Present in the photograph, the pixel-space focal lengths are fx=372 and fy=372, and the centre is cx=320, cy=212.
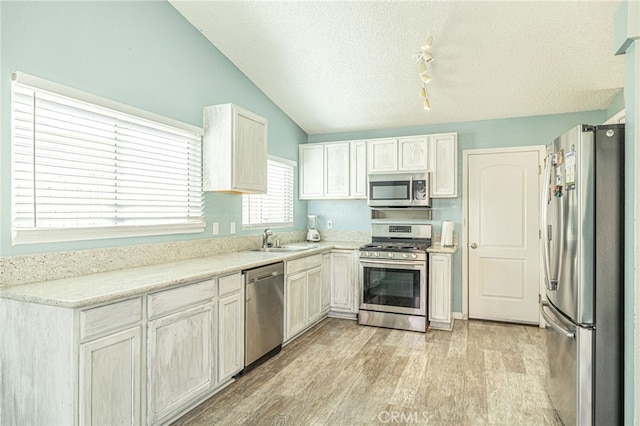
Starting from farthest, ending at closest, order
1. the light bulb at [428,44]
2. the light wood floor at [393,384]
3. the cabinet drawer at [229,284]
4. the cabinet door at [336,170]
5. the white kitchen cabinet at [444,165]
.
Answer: the cabinet door at [336,170] → the white kitchen cabinet at [444,165] → the light bulb at [428,44] → the cabinet drawer at [229,284] → the light wood floor at [393,384]

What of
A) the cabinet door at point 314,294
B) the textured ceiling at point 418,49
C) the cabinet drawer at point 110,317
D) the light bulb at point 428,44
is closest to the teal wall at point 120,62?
the textured ceiling at point 418,49

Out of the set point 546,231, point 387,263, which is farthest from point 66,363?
point 387,263

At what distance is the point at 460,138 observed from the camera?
15.4ft

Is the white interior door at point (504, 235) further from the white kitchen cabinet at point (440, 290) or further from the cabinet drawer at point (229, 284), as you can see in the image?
the cabinet drawer at point (229, 284)

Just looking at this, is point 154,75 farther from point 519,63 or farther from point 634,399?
point 634,399

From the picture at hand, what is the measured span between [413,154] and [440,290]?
165 centimetres

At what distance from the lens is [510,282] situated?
14.7 feet

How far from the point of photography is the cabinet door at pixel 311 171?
5078mm

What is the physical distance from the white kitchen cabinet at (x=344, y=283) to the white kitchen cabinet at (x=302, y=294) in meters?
0.28

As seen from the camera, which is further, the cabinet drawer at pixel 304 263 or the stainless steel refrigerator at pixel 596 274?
the cabinet drawer at pixel 304 263

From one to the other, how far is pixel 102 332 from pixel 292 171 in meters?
3.52

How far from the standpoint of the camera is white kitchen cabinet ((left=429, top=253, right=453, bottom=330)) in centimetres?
419

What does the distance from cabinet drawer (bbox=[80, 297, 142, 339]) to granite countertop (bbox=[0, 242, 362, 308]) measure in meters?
0.05

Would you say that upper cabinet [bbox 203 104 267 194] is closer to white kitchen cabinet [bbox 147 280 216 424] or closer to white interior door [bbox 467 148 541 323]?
white kitchen cabinet [bbox 147 280 216 424]
